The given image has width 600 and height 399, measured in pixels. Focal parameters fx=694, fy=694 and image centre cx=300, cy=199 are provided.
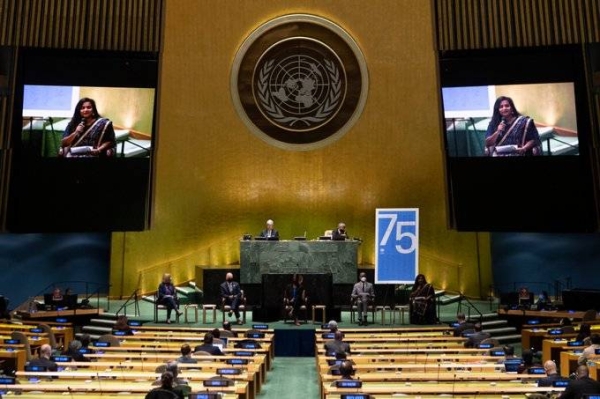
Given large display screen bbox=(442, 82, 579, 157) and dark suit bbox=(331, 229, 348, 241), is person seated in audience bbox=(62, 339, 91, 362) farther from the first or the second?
large display screen bbox=(442, 82, 579, 157)

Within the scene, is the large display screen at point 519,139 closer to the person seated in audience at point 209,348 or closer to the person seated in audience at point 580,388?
the person seated in audience at point 209,348

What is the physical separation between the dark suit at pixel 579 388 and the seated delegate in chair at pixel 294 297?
766 cm

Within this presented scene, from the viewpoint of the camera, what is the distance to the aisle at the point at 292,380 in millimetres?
9195

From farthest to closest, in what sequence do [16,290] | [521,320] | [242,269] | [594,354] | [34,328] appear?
[16,290] < [242,269] < [521,320] < [34,328] < [594,354]

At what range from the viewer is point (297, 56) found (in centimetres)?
1725

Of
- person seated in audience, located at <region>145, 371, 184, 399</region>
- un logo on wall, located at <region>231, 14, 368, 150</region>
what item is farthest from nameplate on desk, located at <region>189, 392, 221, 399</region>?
un logo on wall, located at <region>231, 14, 368, 150</region>

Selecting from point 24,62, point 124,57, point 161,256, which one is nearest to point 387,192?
point 161,256

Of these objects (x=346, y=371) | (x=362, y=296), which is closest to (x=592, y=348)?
(x=346, y=371)

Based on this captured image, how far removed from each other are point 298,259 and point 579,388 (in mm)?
9290

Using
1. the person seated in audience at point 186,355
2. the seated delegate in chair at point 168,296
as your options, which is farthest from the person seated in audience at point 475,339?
the seated delegate in chair at point 168,296

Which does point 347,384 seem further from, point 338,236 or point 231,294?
point 338,236

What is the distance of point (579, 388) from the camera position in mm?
5918

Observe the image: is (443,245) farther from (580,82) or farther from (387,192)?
(580,82)

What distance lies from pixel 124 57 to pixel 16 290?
6.13 meters
